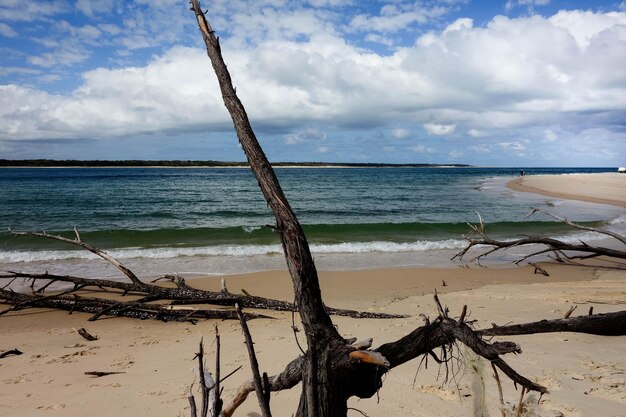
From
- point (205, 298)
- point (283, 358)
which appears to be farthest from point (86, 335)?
point (283, 358)

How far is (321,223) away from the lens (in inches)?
819

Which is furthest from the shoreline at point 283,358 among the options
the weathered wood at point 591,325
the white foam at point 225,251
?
the white foam at point 225,251

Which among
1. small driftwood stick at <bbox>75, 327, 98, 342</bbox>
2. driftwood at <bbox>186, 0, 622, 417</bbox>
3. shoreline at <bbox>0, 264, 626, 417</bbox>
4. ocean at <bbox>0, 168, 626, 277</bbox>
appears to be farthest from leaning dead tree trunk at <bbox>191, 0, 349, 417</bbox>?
ocean at <bbox>0, 168, 626, 277</bbox>

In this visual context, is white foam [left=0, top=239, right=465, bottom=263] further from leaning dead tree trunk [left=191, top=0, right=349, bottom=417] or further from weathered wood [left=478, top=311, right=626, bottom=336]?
weathered wood [left=478, top=311, right=626, bottom=336]

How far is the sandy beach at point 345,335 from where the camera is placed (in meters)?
3.80

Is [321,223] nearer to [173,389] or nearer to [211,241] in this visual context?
[211,241]

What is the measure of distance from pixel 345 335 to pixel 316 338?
13.2ft

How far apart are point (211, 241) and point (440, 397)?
13.2 metres

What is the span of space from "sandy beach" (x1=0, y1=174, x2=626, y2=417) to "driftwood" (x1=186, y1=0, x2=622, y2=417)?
0.40m

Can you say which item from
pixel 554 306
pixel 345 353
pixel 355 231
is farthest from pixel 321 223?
pixel 345 353

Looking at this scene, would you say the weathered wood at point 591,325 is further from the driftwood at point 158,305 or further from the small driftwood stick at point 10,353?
the small driftwood stick at point 10,353

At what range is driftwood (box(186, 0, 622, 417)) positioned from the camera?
5.90ft

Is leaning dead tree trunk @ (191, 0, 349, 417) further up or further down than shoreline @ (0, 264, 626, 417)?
further up

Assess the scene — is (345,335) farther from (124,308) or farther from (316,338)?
→ (316,338)
